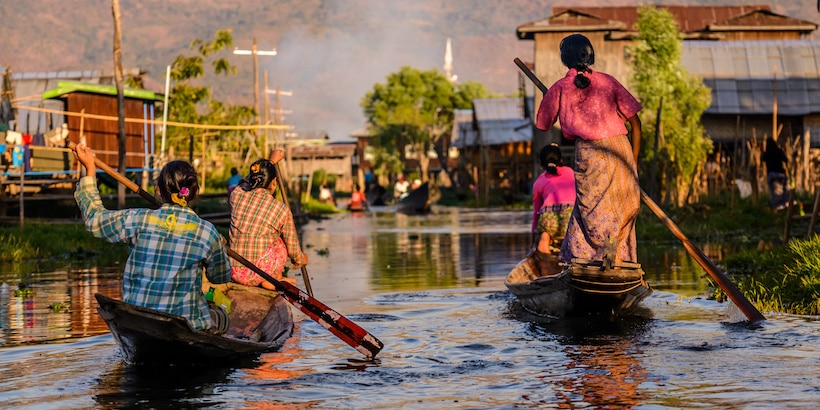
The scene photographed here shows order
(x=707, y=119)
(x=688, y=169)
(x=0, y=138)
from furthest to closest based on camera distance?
(x=707, y=119), (x=688, y=169), (x=0, y=138)

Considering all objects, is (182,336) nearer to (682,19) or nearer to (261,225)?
(261,225)

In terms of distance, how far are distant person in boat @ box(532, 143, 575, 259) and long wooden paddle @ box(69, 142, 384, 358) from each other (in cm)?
347

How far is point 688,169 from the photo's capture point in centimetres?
2747

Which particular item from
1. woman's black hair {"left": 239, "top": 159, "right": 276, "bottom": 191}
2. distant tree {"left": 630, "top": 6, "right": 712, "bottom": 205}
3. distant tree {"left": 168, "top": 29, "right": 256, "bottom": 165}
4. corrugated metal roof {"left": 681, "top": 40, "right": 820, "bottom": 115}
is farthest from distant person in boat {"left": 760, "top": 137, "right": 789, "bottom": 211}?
distant tree {"left": 168, "top": 29, "right": 256, "bottom": 165}

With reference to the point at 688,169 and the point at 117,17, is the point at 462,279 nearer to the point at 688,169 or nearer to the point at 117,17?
the point at 117,17

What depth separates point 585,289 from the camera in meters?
8.90

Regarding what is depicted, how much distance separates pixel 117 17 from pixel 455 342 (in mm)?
15743

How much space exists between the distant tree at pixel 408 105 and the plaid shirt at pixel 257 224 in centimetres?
7007

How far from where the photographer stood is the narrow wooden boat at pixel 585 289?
8734 millimetres

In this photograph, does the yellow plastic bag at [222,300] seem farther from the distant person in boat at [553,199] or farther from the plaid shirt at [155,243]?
the distant person in boat at [553,199]

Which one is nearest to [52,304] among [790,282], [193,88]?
[790,282]

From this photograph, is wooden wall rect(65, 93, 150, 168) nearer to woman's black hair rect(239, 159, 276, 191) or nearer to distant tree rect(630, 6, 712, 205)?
distant tree rect(630, 6, 712, 205)

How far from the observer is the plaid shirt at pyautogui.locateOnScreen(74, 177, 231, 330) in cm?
677

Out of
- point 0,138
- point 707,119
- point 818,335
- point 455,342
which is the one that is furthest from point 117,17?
point 707,119
